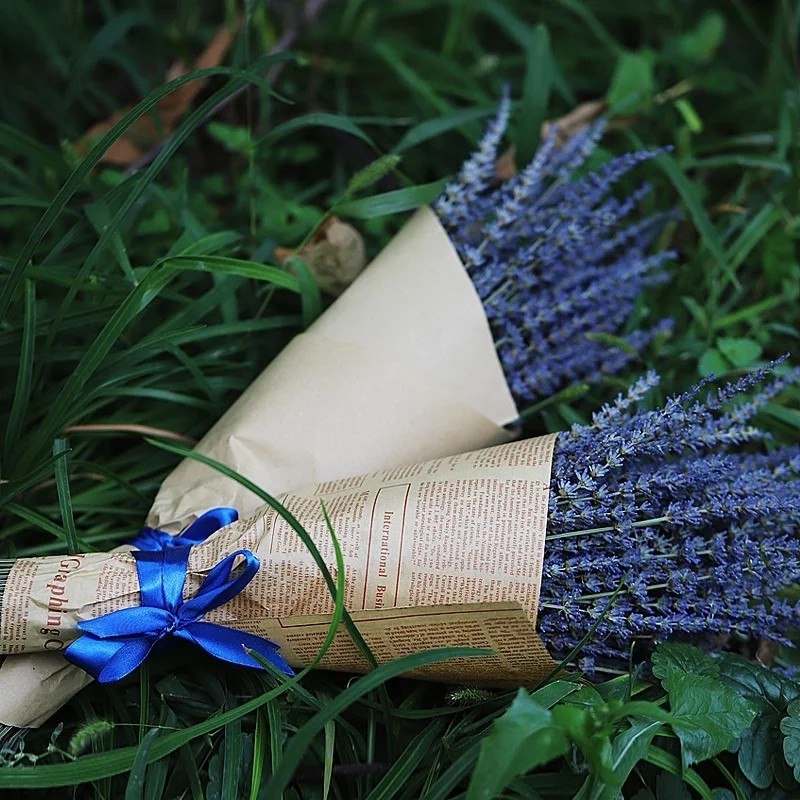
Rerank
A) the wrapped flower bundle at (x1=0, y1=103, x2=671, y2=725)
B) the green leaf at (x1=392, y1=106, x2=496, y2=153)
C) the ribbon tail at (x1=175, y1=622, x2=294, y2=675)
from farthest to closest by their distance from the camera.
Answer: the green leaf at (x1=392, y1=106, x2=496, y2=153) < the wrapped flower bundle at (x1=0, y1=103, x2=671, y2=725) < the ribbon tail at (x1=175, y1=622, x2=294, y2=675)

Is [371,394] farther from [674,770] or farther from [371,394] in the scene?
[674,770]

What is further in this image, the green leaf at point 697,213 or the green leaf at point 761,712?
the green leaf at point 697,213

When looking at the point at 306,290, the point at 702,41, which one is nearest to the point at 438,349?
the point at 306,290

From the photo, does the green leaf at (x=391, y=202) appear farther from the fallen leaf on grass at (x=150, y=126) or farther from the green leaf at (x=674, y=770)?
the green leaf at (x=674, y=770)

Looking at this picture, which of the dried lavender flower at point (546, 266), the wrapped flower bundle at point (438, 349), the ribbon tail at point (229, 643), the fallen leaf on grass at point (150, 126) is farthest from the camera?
the fallen leaf on grass at point (150, 126)

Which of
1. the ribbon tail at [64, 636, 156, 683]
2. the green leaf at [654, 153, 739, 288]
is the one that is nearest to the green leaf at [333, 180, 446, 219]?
the green leaf at [654, 153, 739, 288]

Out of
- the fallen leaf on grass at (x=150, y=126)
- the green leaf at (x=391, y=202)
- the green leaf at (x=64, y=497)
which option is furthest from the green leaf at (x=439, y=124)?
the green leaf at (x=64, y=497)

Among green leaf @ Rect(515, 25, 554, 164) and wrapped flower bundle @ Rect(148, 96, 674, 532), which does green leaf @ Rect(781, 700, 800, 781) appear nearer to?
wrapped flower bundle @ Rect(148, 96, 674, 532)
